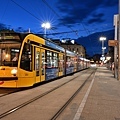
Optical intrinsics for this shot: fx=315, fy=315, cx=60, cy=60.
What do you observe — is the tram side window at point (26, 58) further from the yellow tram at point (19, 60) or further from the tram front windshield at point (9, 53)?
the tram front windshield at point (9, 53)

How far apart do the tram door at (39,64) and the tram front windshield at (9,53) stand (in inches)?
90.8

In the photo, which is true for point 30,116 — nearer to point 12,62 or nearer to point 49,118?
point 49,118

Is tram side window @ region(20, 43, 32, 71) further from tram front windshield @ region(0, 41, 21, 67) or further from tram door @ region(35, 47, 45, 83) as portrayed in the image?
tram door @ region(35, 47, 45, 83)

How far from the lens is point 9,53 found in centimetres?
1731

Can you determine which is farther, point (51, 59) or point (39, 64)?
point (51, 59)

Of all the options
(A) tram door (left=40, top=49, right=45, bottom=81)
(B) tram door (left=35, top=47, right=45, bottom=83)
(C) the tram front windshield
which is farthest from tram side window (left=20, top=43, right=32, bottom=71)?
(A) tram door (left=40, top=49, right=45, bottom=81)

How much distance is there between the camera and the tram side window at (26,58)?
1747 cm

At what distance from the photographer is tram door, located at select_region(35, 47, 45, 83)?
19719mm

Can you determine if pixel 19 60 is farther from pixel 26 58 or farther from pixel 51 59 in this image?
pixel 51 59

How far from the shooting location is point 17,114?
32.4 feet

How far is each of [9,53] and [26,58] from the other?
3.41 feet

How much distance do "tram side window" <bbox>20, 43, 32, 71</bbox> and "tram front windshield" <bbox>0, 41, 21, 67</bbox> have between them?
0.39 meters

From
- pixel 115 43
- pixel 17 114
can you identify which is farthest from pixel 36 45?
pixel 115 43

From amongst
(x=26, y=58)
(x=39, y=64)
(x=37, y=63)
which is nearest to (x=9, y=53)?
(x=26, y=58)
